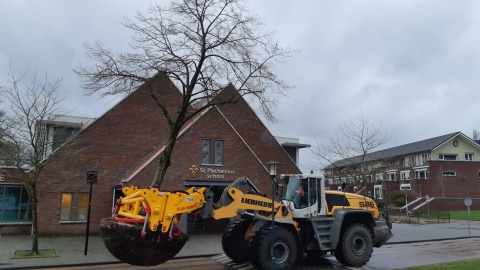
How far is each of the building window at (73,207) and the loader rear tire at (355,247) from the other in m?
15.6

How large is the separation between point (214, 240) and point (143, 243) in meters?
12.8

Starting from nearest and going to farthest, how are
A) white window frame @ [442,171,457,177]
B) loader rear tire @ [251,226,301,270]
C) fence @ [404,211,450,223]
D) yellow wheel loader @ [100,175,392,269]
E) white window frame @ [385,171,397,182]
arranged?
yellow wheel loader @ [100,175,392,269], loader rear tire @ [251,226,301,270], fence @ [404,211,450,223], white window frame @ [442,171,457,177], white window frame @ [385,171,397,182]

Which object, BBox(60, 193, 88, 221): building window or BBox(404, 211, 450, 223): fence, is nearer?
BBox(60, 193, 88, 221): building window

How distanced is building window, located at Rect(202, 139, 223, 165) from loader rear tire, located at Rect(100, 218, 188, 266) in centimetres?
1553

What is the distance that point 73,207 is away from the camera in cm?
2288

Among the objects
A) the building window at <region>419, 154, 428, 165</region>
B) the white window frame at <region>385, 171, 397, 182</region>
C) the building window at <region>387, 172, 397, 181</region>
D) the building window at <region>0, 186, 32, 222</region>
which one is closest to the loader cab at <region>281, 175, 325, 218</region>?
the building window at <region>0, 186, 32, 222</region>

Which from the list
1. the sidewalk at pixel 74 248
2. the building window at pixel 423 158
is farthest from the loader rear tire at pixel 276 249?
the building window at pixel 423 158

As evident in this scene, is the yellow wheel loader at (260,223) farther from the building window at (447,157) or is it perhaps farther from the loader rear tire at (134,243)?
the building window at (447,157)

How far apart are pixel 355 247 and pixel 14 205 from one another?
19.2 metres

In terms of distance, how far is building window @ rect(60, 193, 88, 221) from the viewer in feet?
74.3

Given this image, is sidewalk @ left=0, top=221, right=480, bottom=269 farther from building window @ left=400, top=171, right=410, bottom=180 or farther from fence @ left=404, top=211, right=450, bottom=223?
building window @ left=400, top=171, right=410, bottom=180

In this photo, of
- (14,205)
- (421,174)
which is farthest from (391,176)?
(14,205)

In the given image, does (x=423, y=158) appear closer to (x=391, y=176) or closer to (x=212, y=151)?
(x=391, y=176)

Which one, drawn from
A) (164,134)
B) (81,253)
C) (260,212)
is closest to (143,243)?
(260,212)
